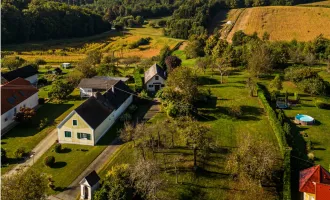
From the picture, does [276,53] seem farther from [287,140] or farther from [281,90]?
[287,140]

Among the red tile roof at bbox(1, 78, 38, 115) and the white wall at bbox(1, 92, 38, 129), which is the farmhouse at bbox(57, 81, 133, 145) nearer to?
the white wall at bbox(1, 92, 38, 129)

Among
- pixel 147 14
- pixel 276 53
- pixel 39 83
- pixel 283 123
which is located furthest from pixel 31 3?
pixel 283 123

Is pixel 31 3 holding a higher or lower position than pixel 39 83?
higher

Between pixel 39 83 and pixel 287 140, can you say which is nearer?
pixel 287 140

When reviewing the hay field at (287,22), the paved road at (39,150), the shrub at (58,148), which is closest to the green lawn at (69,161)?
the shrub at (58,148)

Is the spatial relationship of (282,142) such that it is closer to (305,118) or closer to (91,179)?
(305,118)

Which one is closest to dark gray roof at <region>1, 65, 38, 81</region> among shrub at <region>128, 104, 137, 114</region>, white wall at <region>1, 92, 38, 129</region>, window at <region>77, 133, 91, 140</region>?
white wall at <region>1, 92, 38, 129</region>
